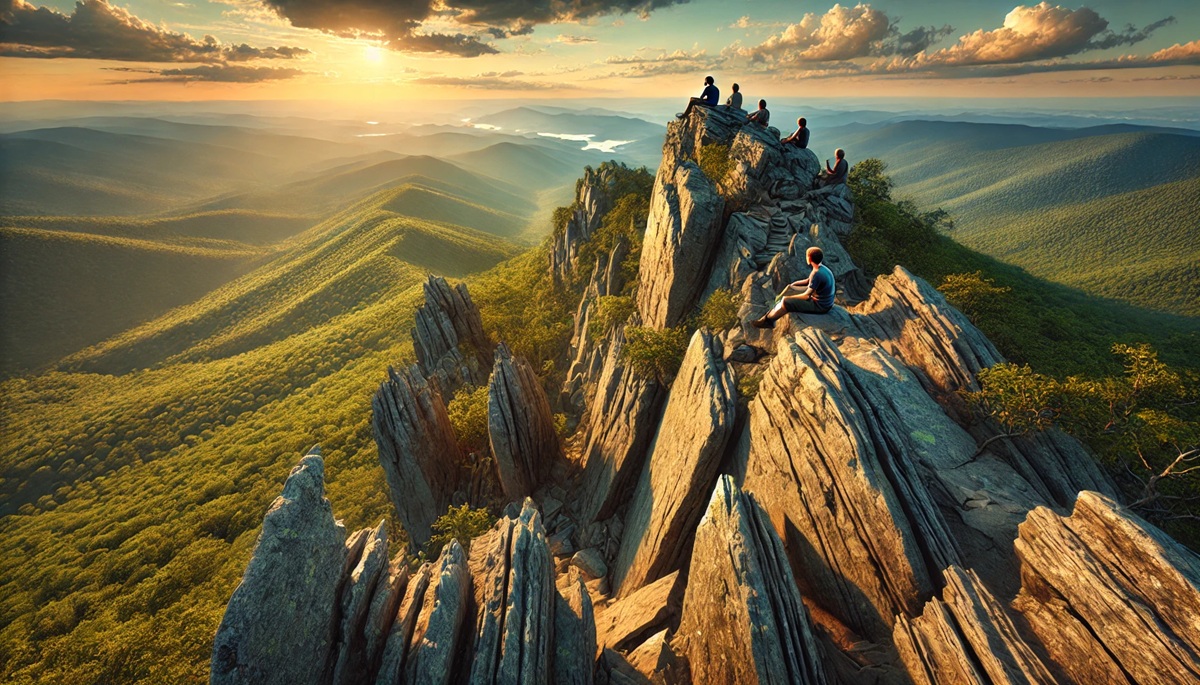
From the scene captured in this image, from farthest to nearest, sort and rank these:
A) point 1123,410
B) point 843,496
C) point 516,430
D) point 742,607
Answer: point 516,430, point 1123,410, point 843,496, point 742,607

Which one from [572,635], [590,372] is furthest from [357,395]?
[572,635]

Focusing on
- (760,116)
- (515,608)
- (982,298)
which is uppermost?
(760,116)

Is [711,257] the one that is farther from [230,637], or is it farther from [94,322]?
[94,322]

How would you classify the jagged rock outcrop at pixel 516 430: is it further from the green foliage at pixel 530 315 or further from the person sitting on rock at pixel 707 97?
the person sitting on rock at pixel 707 97

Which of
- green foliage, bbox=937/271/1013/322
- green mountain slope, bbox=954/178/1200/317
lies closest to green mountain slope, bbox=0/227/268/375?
green foliage, bbox=937/271/1013/322

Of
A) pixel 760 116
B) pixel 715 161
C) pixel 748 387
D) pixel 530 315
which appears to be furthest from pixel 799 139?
pixel 530 315

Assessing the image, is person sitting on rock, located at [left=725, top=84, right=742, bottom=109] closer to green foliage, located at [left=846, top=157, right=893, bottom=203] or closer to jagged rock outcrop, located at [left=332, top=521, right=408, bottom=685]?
green foliage, located at [left=846, top=157, right=893, bottom=203]

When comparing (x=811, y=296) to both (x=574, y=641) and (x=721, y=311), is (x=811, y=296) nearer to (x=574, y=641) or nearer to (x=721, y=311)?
(x=721, y=311)
